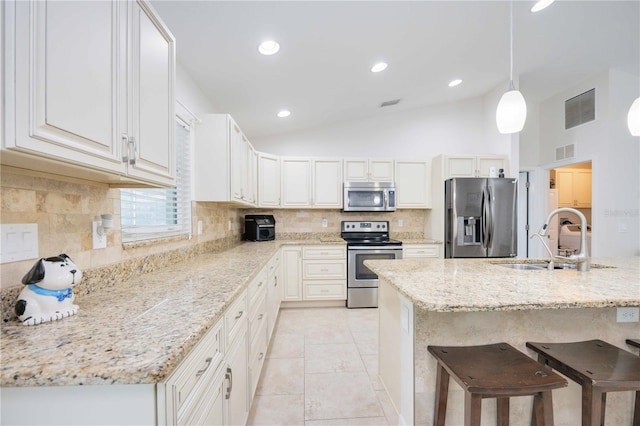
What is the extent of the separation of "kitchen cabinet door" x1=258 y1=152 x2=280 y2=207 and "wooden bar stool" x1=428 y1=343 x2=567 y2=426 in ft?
9.67

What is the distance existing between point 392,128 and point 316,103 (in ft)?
5.07

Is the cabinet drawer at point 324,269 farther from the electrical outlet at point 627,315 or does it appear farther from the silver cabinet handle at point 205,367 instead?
the silver cabinet handle at point 205,367

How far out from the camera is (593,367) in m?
1.16

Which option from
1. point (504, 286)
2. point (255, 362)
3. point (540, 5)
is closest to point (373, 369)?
point (255, 362)

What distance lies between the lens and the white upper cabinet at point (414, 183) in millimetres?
4070

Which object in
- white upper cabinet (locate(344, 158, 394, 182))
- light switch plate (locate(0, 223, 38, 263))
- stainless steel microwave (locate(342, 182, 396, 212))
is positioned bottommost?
light switch plate (locate(0, 223, 38, 263))

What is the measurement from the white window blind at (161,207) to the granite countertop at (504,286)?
4.75 ft

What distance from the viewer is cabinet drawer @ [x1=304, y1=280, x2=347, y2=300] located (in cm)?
374

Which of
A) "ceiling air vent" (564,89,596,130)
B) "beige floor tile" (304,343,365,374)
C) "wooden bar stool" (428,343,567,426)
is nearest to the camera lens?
"wooden bar stool" (428,343,567,426)

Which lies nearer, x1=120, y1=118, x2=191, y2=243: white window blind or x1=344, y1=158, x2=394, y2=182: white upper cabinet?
x1=120, y1=118, x2=191, y2=243: white window blind

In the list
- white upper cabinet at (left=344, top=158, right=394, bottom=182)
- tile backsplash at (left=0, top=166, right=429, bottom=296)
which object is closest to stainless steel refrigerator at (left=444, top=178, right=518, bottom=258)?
white upper cabinet at (left=344, top=158, right=394, bottom=182)

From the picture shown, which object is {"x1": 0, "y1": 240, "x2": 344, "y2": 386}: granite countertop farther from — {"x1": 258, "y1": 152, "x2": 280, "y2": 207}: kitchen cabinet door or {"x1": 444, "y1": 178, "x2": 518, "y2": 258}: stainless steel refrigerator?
{"x1": 444, "y1": 178, "x2": 518, "y2": 258}: stainless steel refrigerator

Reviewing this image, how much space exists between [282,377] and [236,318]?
1.05 metres

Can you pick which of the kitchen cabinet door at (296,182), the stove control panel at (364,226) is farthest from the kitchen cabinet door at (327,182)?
the stove control panel at (364,226)
